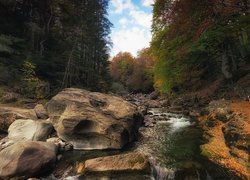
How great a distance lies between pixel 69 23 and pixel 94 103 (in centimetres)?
2324

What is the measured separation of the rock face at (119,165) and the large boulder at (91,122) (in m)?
2.70

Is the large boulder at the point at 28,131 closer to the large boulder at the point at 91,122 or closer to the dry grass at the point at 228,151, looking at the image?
the large boulder at the point at 91,122

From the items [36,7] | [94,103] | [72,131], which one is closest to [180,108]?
[94,103]

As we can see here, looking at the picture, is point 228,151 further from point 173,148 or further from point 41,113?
point 41,113

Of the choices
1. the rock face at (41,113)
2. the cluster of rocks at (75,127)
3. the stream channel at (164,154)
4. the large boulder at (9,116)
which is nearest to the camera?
the stream channel at (164,154)

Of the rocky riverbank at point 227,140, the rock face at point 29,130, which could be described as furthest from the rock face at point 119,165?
the rock face at point 29,130

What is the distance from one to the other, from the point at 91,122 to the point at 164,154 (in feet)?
14.0

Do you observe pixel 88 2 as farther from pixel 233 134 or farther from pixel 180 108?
pixel 233 134

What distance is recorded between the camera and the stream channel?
9758mm

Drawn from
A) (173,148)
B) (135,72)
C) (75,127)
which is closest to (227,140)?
(173,148)

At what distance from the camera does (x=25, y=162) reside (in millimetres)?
9820

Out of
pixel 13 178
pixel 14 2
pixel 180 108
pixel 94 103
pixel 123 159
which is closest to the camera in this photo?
pixel 13 178

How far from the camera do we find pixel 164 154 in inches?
473

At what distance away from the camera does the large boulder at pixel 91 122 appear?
13383mm
